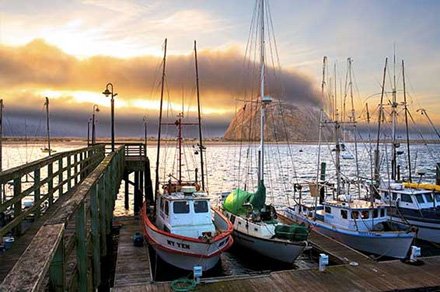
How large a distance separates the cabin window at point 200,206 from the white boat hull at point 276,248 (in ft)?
10.1

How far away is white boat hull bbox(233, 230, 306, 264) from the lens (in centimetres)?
1636

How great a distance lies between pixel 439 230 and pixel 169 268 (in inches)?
611

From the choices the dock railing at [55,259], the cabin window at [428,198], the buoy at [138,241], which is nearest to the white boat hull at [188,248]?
the buoy at [138,241]

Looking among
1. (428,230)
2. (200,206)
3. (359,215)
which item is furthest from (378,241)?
(200,206)

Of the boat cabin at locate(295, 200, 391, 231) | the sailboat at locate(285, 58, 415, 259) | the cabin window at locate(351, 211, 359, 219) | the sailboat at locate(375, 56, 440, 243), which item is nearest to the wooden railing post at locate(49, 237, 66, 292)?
the sailboat at locate(285, 58, 415, 259)

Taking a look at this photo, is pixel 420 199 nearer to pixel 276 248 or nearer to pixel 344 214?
pixel 344 214

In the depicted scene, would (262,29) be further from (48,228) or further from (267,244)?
(48,228)

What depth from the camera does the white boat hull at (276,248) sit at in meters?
16.4

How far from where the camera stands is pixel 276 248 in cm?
1697

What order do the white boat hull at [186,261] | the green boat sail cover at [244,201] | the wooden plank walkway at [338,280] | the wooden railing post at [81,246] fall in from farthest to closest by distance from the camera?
the green boat sail cover at [244,201], the white boat hull at [186,261], the wooden plank walkway at [338,280], the wooden railing post at [81,246]

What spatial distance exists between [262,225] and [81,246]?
1380cm

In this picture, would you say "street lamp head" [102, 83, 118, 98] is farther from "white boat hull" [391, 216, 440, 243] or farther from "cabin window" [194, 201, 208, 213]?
"white boat hull" [391, 216, 440, 243]

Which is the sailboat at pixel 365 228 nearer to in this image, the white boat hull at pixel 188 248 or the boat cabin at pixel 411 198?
the boat cabin at pixel 411 198

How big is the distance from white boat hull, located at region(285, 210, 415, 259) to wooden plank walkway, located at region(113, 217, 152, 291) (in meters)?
10.3
